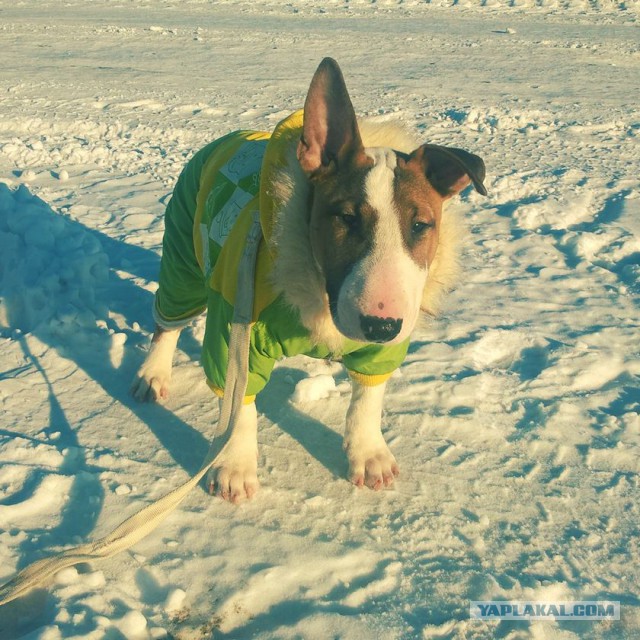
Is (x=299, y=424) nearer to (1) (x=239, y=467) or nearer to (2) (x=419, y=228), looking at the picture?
(1) (x=239, y=467)

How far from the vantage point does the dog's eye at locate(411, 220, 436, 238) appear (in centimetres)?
240

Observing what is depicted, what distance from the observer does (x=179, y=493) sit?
7.66ft

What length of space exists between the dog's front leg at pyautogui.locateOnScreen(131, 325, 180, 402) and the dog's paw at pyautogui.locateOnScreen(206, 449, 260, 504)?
2.18ft

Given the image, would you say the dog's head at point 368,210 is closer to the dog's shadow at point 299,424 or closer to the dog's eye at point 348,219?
the dog's eye at point 348,219

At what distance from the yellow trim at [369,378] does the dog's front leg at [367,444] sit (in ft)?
0.08

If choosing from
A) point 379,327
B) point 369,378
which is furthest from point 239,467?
point 379,327

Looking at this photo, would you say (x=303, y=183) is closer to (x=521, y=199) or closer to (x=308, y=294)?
(x=308, y=294)

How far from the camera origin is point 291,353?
2.78 m

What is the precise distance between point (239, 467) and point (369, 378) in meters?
0.61

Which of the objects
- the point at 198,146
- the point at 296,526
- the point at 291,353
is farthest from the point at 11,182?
the point at 296,526

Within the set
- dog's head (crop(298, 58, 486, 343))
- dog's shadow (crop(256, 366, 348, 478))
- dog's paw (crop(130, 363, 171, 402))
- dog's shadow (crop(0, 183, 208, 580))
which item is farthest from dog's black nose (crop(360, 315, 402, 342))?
dog's paw (crop(130, 363, 171, 402))

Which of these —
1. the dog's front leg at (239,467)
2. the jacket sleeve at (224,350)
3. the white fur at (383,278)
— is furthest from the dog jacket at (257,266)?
the white fur at (383,278)

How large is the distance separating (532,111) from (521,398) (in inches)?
182

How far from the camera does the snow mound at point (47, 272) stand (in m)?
3.87
